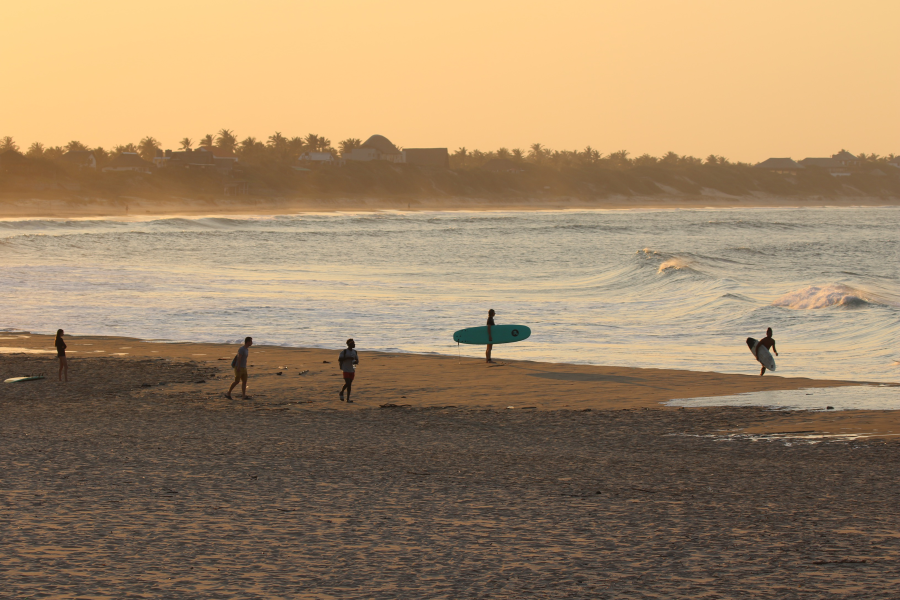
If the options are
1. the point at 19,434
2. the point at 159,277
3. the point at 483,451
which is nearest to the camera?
the point at 483,451

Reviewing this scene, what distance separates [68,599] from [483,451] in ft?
21.3

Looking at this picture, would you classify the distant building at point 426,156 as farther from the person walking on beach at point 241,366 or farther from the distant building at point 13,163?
the person walking on beach at point 241,366

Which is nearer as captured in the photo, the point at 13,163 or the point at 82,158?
the point at 13,163

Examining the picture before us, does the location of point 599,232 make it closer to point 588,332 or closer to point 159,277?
point 159,277

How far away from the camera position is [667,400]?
16.0 metres

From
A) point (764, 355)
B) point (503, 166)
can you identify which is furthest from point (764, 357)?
point (503, 166)

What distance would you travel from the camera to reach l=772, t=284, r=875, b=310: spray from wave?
95.1 feet

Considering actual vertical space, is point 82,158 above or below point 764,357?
above

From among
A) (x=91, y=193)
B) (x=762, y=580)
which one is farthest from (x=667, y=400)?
(x=91, y=193)

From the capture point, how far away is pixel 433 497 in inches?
390

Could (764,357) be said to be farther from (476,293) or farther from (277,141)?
(277,141)

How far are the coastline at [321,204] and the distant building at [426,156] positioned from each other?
24.1 m

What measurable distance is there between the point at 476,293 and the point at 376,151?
485 ft

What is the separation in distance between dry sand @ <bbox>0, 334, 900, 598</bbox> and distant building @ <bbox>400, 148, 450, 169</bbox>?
168666 millimetres
